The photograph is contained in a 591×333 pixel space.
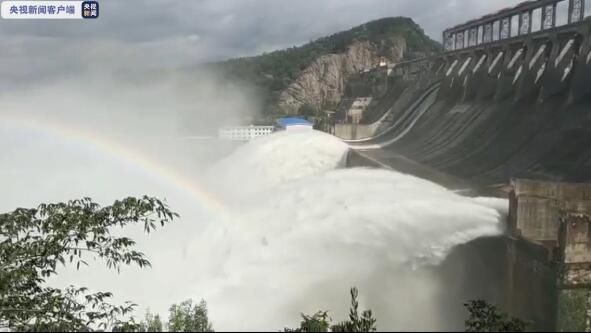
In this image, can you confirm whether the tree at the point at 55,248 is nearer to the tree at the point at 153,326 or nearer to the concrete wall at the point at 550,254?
the tree at the point at 153,326

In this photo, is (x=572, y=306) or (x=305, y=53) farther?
(x=305, y=53)

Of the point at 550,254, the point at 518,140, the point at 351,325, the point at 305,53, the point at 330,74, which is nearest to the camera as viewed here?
the point at 351,325

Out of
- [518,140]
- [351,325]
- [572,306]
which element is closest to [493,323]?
[351,325]

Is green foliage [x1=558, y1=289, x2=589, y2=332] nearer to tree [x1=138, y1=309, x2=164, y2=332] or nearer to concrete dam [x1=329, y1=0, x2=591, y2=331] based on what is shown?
concrete dam [x1=329, y1=0, x2=591, y2=331]

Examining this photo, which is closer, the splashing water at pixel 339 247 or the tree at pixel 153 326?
the tree at pixel 153 326

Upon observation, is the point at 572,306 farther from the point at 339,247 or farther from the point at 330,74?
the point at 330,74

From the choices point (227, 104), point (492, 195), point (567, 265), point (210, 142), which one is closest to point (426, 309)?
point (567, 265)

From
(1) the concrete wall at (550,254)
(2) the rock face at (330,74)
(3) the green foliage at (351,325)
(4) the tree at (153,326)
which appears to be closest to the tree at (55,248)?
(4) the tree at (153,326)
